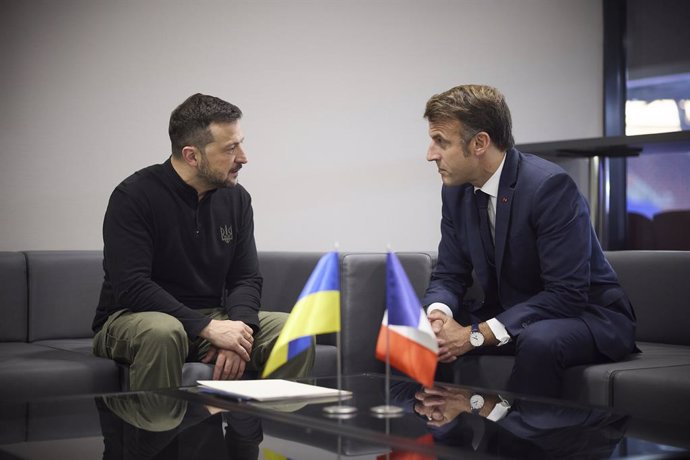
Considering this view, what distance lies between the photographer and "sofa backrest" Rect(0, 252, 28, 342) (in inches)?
127

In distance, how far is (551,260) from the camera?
2748 millimetres

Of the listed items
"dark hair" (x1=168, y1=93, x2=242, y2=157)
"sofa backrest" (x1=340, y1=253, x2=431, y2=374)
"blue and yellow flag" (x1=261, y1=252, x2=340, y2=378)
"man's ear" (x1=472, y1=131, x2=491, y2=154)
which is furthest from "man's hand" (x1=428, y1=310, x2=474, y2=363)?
"blue and yellow flag" (x1=261, y1=252, x2=340, y2=378)

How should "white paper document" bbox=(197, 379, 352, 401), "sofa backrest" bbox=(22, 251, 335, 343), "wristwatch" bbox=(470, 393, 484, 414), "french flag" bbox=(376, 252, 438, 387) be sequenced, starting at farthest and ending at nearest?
"sofa backrest" bbox=(22, 251, 335, 343) → "white paper document" bbox=(197, 379, 352, 401) → "wristwatch" bbox=(470, 393, 484, 414) → "french flag" bbox=(376, 252, 438, 387)

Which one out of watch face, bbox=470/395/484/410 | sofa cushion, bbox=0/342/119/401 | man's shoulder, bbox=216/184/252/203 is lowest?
sofa cushion, bbox=0/342/119/401

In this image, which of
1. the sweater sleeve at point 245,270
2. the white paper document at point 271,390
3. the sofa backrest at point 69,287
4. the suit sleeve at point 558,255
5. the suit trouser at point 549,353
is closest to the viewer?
the white paper document at point 271,390

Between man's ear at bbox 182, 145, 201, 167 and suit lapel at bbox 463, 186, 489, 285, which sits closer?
suit lapel at bbox 463, 186, 489, 285

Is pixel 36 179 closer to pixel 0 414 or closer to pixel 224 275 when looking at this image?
pixel 224 275

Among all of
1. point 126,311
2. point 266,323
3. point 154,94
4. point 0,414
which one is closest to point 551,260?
point 266,323

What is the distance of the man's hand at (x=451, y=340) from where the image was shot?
280cm

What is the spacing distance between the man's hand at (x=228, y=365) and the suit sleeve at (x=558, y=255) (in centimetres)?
82

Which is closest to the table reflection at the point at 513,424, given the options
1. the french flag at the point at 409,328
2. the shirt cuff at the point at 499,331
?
the french flag at the point at 409,328

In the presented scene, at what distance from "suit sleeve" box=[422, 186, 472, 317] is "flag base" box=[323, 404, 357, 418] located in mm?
1213

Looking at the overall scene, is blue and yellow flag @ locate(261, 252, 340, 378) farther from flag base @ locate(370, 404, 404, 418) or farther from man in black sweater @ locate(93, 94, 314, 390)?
man in black sweater @ locate(93, 94, 314, 390)

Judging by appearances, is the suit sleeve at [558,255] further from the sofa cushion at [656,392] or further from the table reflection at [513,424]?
the table reflection at [513,424]
